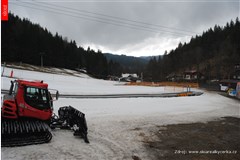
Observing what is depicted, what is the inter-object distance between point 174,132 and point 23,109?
8852mm

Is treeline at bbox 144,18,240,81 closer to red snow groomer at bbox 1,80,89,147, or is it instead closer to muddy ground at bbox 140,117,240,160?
muddy ground at bbox 140,117,240,160

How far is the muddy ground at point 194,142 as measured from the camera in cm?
899

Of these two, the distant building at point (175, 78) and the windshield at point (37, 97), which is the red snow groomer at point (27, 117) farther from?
the distant building at point (175, 78)

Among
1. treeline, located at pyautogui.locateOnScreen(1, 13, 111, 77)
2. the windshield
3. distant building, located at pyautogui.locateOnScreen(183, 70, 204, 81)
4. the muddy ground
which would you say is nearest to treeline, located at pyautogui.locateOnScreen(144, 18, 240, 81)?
distant building, located at pyautogui.locateOnScreen(183, 70, 204, 81)

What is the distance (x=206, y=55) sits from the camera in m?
135

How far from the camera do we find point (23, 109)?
9102 mm

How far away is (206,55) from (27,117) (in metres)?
142

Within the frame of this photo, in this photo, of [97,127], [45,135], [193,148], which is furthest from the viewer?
[97,127]

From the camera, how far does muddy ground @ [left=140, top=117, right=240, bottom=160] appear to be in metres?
8.99

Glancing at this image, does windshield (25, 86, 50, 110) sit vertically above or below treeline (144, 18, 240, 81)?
below

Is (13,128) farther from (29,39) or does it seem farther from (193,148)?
(29,39)

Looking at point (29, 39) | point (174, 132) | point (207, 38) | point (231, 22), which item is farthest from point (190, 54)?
point (174, 132)

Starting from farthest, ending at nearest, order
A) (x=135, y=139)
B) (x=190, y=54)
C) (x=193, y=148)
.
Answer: (x=190, y=54)
(x=135, y=139)
(x=193, y=148)

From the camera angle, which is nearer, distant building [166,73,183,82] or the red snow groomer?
the red snow groomer
